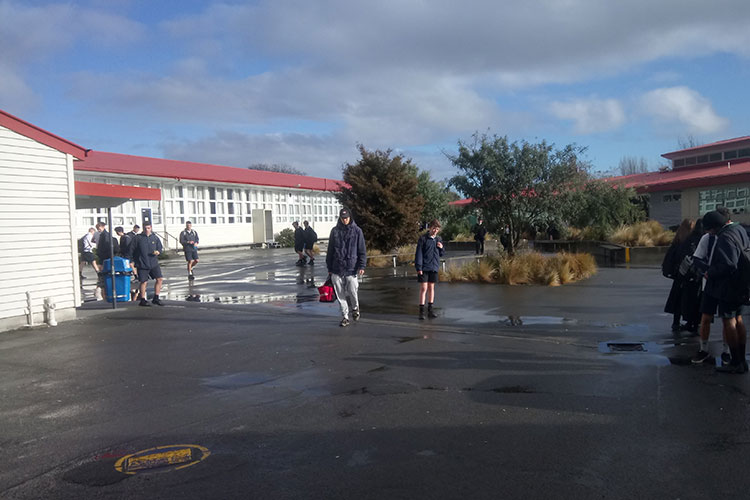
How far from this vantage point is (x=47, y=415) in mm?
5785

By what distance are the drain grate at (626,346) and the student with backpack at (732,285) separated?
4.65 feet

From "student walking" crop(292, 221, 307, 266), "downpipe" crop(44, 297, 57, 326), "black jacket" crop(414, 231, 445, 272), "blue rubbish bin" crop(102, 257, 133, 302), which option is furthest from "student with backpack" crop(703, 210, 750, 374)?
"student walking" crop(292, 221, 307, 266)

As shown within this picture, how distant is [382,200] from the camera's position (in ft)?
79.0

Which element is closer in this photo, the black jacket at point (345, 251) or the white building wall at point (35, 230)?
the white building wall at point (35, 230)

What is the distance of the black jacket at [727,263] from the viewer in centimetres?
662

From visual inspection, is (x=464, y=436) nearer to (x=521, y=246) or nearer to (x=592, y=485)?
(x=592, y=485)

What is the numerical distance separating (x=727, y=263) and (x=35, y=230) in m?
10.2

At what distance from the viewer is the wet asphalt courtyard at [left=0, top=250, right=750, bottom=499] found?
163 inches

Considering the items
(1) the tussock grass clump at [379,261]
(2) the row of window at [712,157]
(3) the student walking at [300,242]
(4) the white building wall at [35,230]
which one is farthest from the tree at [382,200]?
(2) the row of window at [712,157]

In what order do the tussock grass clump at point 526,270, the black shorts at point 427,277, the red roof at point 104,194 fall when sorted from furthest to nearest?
the tussock grass clump at point 526,270 → the red roof at point 104,194 → the black shorts at point 427,277

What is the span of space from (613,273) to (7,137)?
49.6 ft

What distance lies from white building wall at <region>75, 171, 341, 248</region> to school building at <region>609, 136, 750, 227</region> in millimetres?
20611

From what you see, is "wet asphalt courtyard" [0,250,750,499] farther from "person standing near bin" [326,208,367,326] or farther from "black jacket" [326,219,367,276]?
"black jacket" [326,219,367,276]

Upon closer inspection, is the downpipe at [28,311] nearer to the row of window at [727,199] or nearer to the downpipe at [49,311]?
the downpipe at [49,311]
